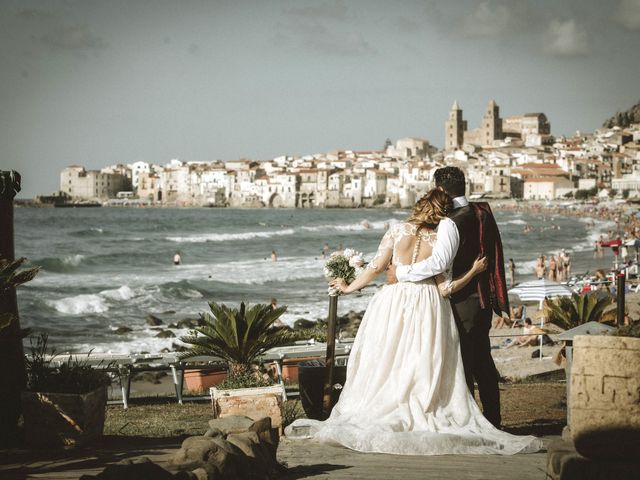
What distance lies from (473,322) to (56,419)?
2.53m

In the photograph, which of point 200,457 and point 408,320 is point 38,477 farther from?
point 408,320

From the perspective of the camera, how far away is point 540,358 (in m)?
12.3

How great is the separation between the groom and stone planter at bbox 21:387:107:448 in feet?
6.47

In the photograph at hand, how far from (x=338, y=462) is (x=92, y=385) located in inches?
59.3

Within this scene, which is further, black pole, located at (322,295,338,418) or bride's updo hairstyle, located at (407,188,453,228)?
black pole, located at (322,295,338,418)

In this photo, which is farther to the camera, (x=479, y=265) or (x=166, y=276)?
(x=166, y=276)

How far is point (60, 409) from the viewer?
190 inches

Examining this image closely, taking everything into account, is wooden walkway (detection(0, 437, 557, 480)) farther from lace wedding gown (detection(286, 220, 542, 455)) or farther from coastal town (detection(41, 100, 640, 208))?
coastal town (detection(41, 100, 640, 208))

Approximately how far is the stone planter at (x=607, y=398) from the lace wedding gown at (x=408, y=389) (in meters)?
1.59

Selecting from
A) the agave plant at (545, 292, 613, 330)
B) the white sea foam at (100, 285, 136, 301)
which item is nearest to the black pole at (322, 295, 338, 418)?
the agave plant at (545, 292, 613, 330)

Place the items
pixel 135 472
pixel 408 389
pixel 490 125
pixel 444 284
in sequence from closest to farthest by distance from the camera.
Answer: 1. pixel 135 472
2. pixel 408 389
3. pixel 444 284
4. pixel 490 125

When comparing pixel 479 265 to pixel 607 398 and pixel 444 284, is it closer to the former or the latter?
pixel 444 284

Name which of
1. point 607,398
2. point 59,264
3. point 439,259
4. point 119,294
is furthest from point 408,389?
point 59,264

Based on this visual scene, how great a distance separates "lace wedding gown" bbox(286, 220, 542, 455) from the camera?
15.5 ft
